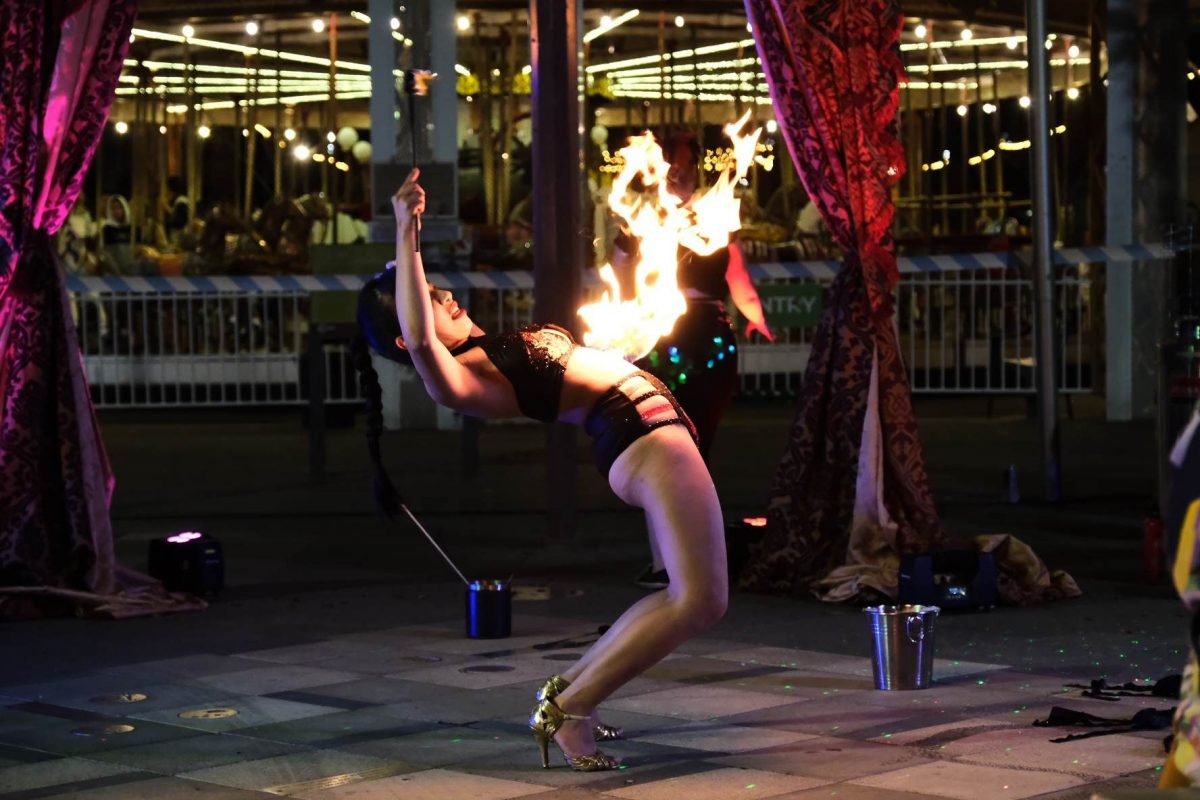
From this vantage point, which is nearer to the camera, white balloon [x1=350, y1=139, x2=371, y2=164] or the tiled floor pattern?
the tiled floor pattern

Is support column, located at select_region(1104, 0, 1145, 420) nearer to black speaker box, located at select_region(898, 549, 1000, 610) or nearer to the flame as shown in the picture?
black speaker box, located at select_region(898, 549, 1000, 610)

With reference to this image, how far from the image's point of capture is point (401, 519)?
472 inches

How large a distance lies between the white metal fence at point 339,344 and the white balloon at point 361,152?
11.0ft

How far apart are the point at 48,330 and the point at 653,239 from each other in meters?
3.49

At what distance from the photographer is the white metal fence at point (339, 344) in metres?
18.5

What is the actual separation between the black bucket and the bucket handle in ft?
6.32

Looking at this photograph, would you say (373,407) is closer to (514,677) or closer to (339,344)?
(514,677)

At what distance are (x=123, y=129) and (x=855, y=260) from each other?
16.3 metres

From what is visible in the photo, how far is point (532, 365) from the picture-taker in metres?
5.86

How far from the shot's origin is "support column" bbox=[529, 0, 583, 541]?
10422 mm

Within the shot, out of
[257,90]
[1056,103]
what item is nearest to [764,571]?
[257,90]

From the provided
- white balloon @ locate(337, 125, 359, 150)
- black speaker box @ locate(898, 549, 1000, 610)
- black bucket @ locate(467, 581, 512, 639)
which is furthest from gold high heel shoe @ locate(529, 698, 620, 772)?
white balloon @ locate(337, 125, 359, 150)

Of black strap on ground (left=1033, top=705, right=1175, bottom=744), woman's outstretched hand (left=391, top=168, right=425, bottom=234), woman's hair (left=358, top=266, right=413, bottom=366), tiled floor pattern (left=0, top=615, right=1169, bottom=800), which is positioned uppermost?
woman's outstretched hand (left=391, top=168, right=425, bottom=234)

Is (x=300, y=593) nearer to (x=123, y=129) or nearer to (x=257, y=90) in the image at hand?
(x=257, y=90)
